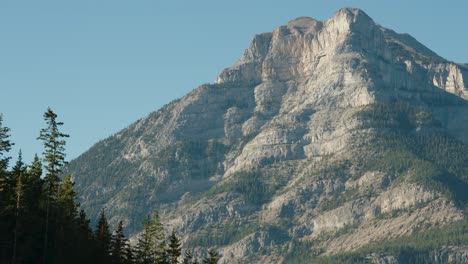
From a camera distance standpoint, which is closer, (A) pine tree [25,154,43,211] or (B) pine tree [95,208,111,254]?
(A) pine tree [25,154,43,211]

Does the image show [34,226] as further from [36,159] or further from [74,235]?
[36,159]

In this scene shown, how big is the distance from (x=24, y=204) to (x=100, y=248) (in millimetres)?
19560

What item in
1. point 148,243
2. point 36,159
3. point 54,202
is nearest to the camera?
point 54,202

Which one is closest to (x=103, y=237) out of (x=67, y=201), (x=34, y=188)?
(x=67, y=201)

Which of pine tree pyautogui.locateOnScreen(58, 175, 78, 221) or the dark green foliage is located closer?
the dark green foliage

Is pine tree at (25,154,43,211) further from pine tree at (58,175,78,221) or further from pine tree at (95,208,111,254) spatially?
pine tree at (95,208,111,254)

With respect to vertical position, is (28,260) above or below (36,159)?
below

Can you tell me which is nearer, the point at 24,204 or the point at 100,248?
the point at 24,204

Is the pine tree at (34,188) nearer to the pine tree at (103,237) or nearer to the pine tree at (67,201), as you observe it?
the pine tree at (67,201)

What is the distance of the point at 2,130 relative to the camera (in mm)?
151500

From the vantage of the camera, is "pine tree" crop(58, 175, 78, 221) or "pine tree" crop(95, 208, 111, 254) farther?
"pine tree" crop(95, 208, 111, 254)

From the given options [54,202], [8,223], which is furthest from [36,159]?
[8,223]

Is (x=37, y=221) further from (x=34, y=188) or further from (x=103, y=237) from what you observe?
(x=103, y=237)

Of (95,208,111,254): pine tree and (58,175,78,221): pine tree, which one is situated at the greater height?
(58,175,78,221): pine tree
